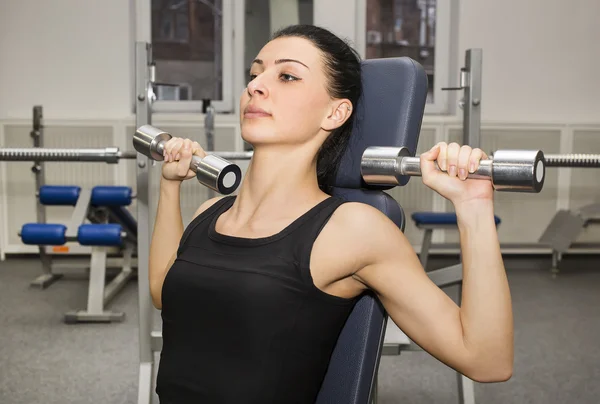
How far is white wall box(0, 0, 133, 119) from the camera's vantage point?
465 cm

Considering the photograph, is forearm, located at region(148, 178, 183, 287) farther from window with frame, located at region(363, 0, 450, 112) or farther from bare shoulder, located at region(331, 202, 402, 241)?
window with frame, located at region(363, 0, 450, 112)

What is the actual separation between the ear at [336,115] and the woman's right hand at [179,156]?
0.26m

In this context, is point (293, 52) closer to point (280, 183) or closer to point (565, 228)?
point (280, 183)

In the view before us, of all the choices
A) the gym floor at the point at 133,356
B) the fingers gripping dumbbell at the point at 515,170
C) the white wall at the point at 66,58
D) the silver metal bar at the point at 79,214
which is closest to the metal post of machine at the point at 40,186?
the gym floor at the point at 133,356

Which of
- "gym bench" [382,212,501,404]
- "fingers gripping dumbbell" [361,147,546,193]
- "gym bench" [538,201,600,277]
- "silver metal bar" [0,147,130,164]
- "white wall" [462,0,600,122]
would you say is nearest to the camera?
"fingers gripping dumbbell" [361,147,546,193]

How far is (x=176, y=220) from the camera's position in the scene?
1425mm

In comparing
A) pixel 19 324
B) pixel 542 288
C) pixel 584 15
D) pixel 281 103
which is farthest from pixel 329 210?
pixel 584 15

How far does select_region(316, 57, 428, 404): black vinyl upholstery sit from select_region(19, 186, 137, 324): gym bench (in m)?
2.22

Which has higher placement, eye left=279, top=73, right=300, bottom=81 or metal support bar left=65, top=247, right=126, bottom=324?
eye left=279, top=73, right=300, bottom=81

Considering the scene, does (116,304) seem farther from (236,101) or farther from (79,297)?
(236,101)

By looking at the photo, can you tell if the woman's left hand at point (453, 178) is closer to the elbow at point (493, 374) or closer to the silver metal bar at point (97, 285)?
the elbow at point (493, 374)

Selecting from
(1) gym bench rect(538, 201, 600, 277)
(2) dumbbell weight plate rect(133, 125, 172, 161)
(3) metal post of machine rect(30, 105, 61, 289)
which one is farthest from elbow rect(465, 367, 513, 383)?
(1) gym bench rect(538, 201, 600, 277)

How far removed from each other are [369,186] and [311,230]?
0.77 ft

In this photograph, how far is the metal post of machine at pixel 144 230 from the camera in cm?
190
